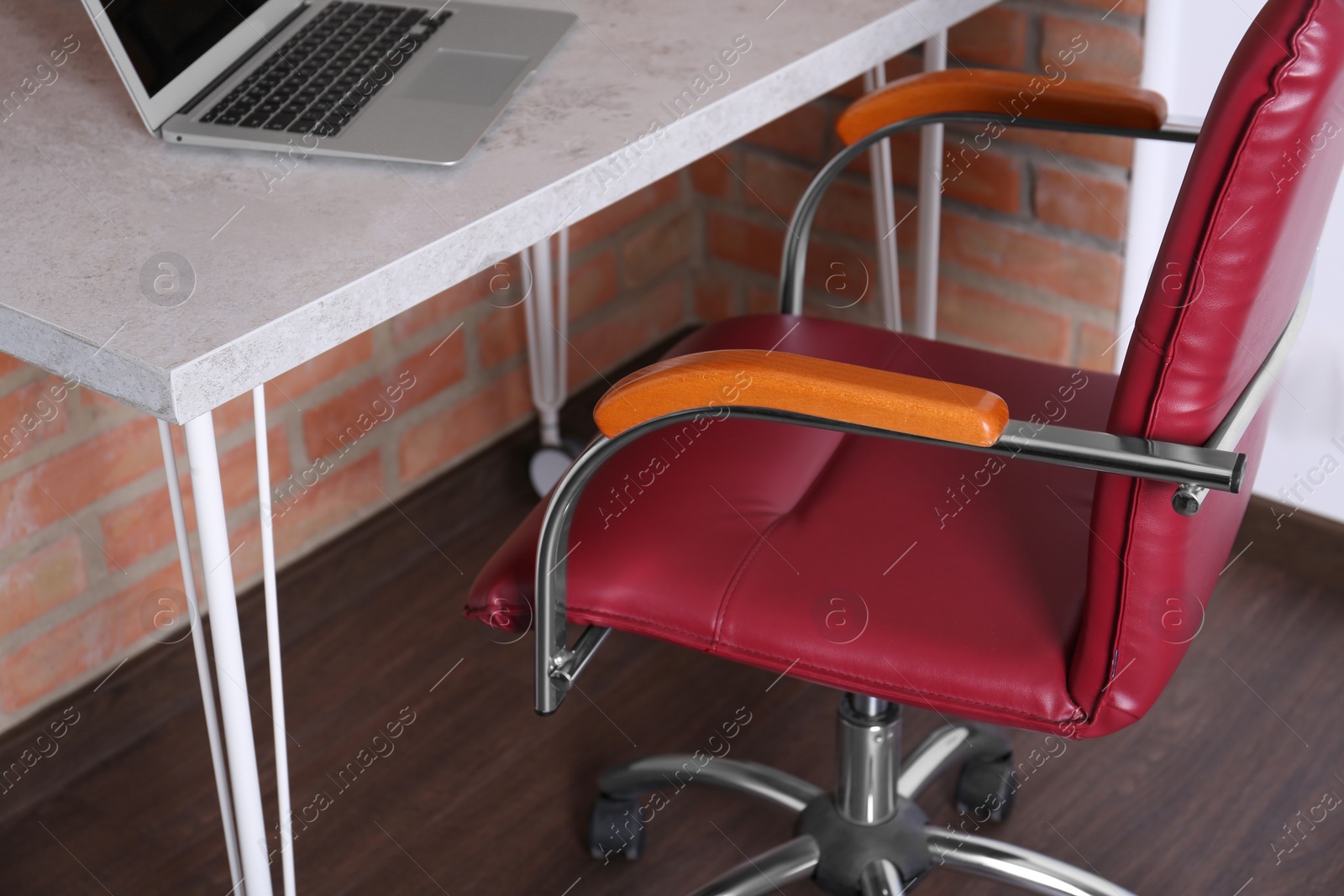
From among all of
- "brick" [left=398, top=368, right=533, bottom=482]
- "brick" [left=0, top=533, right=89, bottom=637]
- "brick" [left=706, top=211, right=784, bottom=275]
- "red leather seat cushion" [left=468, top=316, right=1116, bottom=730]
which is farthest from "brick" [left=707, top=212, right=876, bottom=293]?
"brick" [left=0, top=533, right=89, bottom=637]

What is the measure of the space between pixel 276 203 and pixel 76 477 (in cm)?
66

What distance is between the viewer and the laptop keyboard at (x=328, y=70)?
104 centimetres

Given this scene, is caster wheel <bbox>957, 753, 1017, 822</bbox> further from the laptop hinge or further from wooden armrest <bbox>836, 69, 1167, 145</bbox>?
the laptop hinge

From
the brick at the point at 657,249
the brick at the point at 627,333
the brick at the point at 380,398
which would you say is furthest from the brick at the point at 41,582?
the brick at the point at 657,249

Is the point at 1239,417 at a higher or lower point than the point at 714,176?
higher

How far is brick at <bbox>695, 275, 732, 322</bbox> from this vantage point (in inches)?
84.5

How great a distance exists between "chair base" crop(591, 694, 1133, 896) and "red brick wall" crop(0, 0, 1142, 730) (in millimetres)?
628

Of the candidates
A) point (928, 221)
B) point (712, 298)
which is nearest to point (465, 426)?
point (712, 298)

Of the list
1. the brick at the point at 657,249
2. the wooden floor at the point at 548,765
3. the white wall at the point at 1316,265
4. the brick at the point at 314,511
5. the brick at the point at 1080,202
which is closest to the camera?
the wooden floor at the point at 548,765

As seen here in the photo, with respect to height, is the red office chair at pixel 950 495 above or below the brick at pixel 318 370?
above

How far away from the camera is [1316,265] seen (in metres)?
1.51

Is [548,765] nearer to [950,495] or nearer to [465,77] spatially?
[950,495]

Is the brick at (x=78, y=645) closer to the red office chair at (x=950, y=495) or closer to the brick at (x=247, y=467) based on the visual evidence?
the brick at (x=247, y=467)

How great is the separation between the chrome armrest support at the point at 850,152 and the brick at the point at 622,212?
695mm
